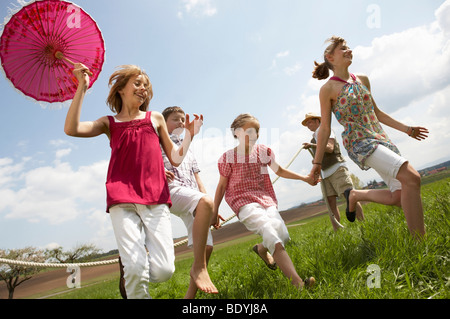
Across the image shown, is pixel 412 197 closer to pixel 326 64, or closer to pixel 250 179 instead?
pixel 250 179

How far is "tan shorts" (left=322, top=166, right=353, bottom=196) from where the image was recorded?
505 centimetres

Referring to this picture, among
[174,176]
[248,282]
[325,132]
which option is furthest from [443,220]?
[174,176]

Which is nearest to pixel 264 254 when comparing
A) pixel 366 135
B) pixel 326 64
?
pixel 366 135

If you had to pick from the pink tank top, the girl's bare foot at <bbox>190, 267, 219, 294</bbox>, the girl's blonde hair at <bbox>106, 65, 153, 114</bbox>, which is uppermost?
the girl's blonde hair at <bbox>106, 65, 153, 114</bbox>

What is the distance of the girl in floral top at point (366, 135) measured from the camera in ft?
9.07

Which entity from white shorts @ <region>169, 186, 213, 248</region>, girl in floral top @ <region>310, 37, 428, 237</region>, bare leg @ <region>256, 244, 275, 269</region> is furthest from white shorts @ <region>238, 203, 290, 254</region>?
girl in floral top @ <region>310, 37, 428, 237</region>

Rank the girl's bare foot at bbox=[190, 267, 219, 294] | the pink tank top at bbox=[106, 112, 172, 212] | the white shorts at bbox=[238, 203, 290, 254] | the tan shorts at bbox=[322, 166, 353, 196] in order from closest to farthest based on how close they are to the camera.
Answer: the pink tank top at bbox=[106, 112, 172, 212]
the girl's bare foot at bbox=[190, 267, 219, 294]
the white shorts at bbox=[238, 203, 290, 254]
the tan shorts at bbox=[322, 166, 353, 196]

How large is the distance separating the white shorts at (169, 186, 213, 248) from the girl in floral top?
1.43m

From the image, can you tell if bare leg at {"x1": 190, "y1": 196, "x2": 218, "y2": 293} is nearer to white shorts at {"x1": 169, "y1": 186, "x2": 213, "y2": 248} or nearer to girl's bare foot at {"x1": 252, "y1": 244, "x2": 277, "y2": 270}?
white shorts at {"x1": 169, "y1": 186, "x2": 213, "y2": 248}

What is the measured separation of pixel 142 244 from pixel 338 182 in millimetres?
3867

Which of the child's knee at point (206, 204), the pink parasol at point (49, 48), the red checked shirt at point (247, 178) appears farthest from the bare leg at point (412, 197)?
the pink parasol at point (49, 48)

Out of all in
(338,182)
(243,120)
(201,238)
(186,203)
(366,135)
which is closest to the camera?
(201,238)

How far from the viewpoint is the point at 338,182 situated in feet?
16.8

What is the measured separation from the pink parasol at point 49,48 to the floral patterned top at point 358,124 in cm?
266
